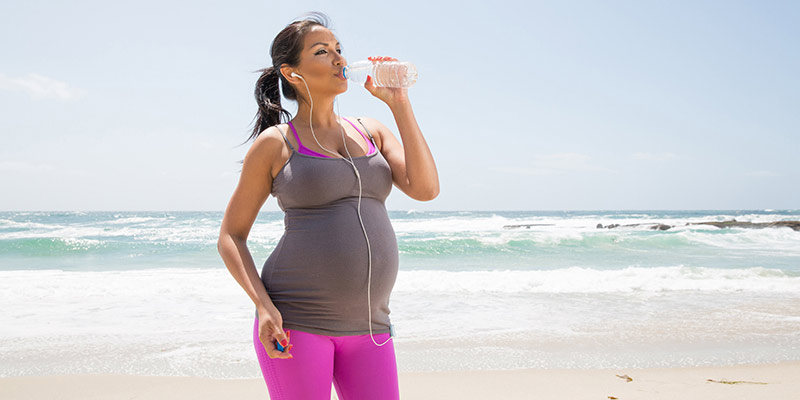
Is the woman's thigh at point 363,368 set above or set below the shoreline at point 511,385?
above

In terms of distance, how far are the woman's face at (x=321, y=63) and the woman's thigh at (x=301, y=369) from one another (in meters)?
0.74

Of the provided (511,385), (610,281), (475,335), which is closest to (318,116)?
(511,385)

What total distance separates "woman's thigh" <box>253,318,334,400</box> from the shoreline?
2.59 m

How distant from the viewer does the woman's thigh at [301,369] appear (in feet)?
5.28

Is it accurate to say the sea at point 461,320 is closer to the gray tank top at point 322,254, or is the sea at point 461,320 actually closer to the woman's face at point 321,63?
the gray tank top at point 322,254

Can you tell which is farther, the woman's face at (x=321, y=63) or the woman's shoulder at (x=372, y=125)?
the woman's shoulder at (x=372, y=125)

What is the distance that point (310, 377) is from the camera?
5.31ft

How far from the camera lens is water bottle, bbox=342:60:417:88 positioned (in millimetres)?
1762

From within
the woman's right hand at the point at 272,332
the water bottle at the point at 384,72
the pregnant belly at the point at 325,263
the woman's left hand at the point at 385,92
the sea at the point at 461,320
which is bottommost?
the sea at the point at 461,320

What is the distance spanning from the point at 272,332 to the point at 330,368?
218mm

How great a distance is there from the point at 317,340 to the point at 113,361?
419 cm

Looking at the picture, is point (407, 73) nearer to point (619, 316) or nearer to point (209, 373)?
point (209, 373)

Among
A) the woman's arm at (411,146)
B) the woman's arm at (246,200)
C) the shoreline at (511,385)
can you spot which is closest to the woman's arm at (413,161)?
the woman's arm at (411,146)

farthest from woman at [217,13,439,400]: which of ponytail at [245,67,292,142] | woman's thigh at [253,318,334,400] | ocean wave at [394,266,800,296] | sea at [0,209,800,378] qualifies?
ocean wave at [394,266,800,296]
